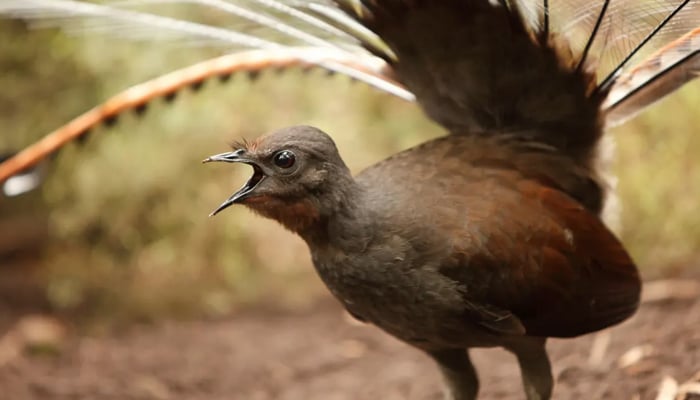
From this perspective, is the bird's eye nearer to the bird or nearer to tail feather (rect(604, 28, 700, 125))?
the bird

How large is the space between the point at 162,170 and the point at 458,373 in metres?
2.97

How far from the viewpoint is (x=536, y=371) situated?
2.44 m

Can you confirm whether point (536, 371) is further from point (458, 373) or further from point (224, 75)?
point (224, 75)

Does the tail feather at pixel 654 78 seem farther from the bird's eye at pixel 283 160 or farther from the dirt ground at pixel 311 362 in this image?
the bird's eye at pixel 283 160

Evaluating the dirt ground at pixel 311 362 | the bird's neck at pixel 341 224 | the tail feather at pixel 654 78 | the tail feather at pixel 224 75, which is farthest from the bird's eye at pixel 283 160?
the dirt ground at pixel 311 362

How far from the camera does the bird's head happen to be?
6.79 feet

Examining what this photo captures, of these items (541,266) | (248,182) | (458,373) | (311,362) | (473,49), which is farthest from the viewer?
(311,362)

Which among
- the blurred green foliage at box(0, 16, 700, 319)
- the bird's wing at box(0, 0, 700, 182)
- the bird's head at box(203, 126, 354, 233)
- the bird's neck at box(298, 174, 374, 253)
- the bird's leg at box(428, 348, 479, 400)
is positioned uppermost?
the blurred green foliage at box(0, 16, 700, 319)

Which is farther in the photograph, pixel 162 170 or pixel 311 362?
pixel 162 170

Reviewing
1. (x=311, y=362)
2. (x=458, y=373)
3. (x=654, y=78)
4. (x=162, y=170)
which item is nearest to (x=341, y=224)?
(x=458, y=373)

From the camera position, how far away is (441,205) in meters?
2.25

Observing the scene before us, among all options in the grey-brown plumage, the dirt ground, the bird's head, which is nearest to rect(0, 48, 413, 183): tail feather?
the grey-brown plumage

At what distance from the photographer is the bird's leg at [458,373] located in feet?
8.43

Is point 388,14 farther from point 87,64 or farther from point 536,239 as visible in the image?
point 87,64
